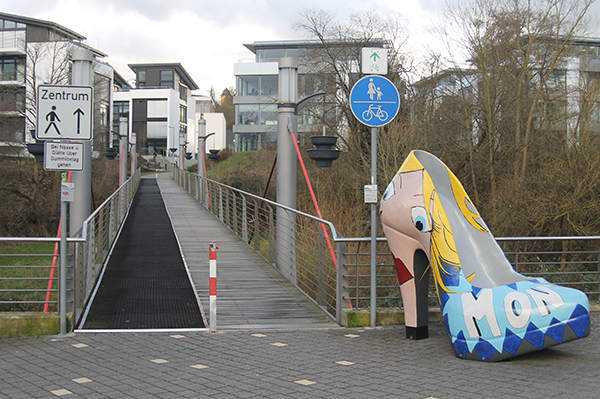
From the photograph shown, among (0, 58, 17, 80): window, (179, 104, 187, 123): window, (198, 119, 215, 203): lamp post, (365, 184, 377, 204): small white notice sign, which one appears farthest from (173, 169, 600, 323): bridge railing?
(179, 104, 187, 123): window

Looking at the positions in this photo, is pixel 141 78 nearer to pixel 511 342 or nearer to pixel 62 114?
pixel 62 114

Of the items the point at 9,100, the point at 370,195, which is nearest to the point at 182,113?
the point at 9,100

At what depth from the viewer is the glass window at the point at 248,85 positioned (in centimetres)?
6419

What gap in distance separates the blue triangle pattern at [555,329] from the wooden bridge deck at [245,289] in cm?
280

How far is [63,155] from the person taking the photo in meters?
6.76

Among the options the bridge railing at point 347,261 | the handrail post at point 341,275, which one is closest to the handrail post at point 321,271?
the bridge railing at point 347,261

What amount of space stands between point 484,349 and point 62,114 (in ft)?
16.6

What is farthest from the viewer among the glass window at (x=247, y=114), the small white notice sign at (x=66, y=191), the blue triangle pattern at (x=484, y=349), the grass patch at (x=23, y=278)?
the glass window at (x=247, y=114)

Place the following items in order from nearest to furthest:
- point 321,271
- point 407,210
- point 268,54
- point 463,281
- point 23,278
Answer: point 463,281 → point 407,210 → point 23,278 → point 321,271 → point 268,54

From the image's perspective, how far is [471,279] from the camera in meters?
5.86

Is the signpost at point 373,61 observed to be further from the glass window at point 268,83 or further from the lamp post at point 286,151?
the glass window at point 268,83

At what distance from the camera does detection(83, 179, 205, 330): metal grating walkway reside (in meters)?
7.27

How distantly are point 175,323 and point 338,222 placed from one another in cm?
872

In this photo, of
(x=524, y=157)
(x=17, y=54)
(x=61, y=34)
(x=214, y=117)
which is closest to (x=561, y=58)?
(x=524, y=157)
